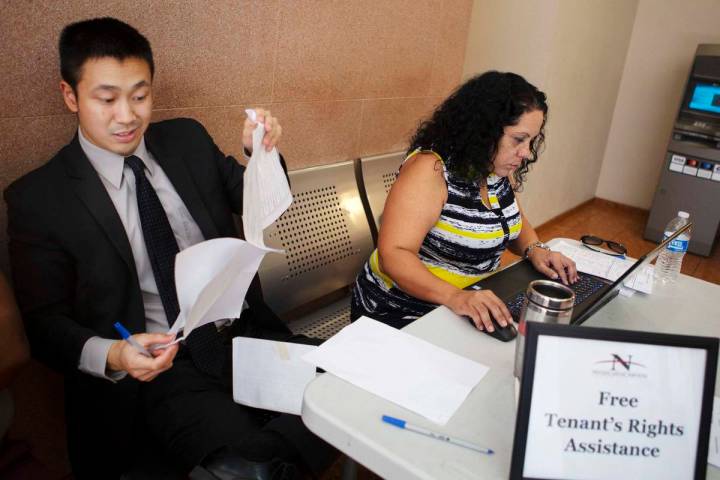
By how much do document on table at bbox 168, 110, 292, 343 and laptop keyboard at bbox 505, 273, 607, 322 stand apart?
59 cm

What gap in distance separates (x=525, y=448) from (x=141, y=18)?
1.41m

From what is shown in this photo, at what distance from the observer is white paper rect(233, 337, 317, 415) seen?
4.41 ft

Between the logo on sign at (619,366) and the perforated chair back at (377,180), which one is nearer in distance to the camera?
the logo on sign at (619,366)

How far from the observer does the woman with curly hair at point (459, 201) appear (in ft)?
5.31

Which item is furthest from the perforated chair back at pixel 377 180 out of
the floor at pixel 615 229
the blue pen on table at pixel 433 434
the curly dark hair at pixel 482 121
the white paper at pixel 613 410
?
the floor at pixel 615 229

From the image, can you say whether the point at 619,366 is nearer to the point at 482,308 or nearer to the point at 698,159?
the point at 482,308

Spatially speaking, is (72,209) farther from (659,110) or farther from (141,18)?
(659,110)

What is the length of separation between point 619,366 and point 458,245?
0.92 metres

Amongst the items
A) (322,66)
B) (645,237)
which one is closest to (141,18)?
(322,66)

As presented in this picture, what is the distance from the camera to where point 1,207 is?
1395 mm

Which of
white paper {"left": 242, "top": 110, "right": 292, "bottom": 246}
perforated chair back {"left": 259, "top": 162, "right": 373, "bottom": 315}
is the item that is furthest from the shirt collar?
perforated chair back {"left": 259, "top": 162, "right": 373, "bottom": 315}

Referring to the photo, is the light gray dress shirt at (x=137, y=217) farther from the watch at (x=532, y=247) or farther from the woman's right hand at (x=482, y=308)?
the watch at (x=532, y=247)

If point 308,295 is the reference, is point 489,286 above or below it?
above

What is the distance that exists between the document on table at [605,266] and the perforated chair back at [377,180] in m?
0.69
